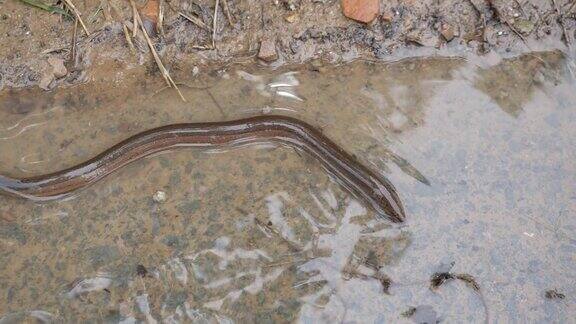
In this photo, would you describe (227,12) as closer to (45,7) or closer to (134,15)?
(134,15)

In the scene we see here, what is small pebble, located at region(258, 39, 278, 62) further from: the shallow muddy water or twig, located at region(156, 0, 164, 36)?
twig, located at region(156, 0, 164, 36)

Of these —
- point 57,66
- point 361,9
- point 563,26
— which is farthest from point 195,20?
point 563,26

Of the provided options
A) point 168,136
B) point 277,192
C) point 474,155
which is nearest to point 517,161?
point 474,155

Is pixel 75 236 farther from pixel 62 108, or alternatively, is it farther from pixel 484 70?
pixel 484 70

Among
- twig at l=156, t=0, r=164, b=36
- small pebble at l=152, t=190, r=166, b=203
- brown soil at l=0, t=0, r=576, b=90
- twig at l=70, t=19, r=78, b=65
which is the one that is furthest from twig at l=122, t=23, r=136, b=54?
small pebble at l=152, t=190, r=166, b=203

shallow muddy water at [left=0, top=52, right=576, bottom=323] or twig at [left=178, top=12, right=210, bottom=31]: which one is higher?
twig at [left=178, top=12, right=210, bottom=31]

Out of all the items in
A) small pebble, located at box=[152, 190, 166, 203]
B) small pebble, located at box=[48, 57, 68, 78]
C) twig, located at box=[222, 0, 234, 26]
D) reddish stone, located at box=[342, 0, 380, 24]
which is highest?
reddish stone, located at box=[342, 0, 380, 24]
